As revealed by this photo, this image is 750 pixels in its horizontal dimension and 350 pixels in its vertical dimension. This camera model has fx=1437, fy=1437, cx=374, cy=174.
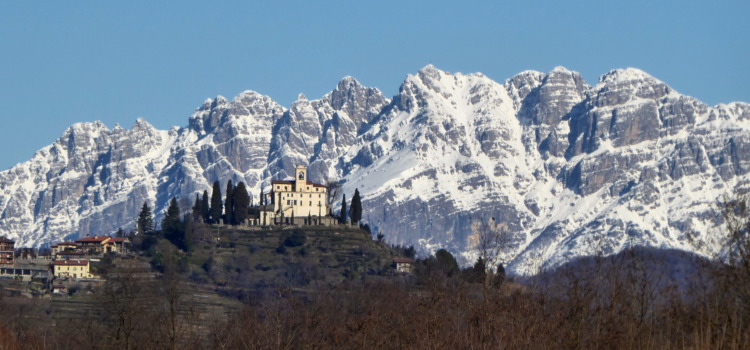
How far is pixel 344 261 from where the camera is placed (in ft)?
600

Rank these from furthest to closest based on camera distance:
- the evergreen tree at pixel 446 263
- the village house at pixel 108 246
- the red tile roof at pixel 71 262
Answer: the village house at pixel 108 246, the red tile roof at pixel 71 262, the evergreen tree at pixel 446 263

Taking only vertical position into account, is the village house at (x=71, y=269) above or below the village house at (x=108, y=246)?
below

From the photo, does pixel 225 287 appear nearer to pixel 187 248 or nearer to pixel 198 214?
pixel 187 248

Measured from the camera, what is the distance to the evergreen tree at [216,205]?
19616 cm

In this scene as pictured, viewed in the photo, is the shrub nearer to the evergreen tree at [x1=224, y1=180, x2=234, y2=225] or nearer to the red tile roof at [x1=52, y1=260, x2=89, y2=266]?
the evergreen tree at [x1=224, y1=180, x2=234, y2=225]

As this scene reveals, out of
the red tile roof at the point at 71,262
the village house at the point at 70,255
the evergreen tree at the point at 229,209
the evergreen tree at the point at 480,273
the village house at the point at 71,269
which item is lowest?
the evergreen tree at the point at 480,273

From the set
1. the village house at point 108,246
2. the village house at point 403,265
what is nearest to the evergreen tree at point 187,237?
the village house at point 108,246

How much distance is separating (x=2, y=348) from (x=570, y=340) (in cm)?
2295

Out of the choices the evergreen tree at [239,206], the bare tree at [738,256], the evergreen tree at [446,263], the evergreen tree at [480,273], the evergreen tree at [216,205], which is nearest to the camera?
the bare tree at [738,256]

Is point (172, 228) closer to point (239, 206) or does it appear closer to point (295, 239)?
point (239, 206)

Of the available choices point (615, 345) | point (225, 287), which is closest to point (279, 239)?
point (225, 287)

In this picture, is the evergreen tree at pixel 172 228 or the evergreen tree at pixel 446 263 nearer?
the evergreen tree at pixel 446 263

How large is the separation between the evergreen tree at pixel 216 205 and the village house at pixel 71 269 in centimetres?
2151

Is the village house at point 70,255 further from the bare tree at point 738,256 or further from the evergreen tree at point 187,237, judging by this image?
the bare tree at point 738,256
